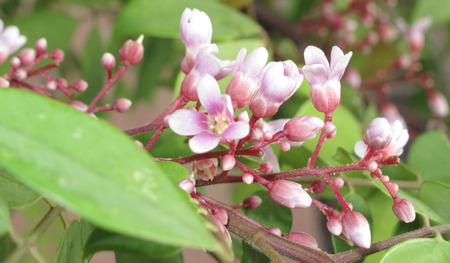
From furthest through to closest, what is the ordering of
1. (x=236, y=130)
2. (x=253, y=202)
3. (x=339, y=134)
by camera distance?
(x=339, y=134) < (x=253, y=202) < (x=236, y=130)

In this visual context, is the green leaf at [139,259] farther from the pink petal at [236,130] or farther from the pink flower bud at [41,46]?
the pink flower bud at [41,46]

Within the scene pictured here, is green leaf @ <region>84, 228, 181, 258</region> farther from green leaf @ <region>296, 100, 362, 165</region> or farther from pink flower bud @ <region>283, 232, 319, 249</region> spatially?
green leaf @ <region>296, 100, 362, 165</region>

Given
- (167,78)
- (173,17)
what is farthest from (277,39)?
(173,17)

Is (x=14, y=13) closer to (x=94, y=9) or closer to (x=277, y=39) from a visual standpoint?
(x=94, y=9)

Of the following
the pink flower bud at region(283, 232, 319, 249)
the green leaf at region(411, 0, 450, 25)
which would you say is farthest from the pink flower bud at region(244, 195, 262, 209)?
the green leaf at region(411, 0, 450, 25)

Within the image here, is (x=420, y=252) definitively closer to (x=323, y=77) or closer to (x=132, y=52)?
(x=323, y=77)

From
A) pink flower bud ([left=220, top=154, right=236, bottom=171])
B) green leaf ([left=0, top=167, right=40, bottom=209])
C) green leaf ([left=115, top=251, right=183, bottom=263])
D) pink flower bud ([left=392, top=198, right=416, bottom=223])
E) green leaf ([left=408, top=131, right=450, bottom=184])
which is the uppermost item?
pink flower bud ([left=220, top=154, right=236, bottom=171])

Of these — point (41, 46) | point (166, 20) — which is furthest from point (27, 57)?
point (166, 20)
